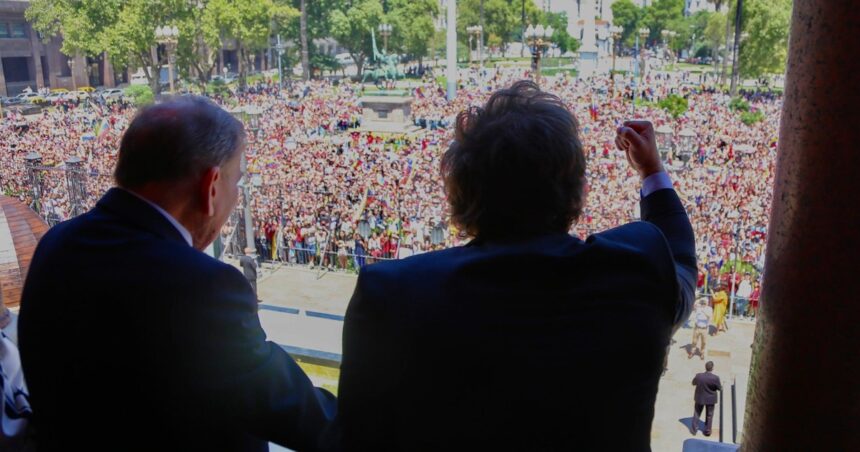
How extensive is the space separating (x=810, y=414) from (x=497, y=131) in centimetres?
78

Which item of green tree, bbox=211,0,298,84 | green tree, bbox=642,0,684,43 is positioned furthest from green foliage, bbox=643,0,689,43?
green tree, bbox=211,0,298,84

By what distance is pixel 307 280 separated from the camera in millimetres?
11969

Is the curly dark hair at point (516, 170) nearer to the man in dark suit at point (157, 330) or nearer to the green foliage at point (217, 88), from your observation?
the man in dark suit at point (157, 330)

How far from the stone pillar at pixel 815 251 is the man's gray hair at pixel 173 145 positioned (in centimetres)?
97

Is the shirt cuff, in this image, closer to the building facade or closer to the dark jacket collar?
the dark jacket collar

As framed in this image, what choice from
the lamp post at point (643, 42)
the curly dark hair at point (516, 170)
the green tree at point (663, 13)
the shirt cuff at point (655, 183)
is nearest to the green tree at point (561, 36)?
the green tree at point (663, 13)

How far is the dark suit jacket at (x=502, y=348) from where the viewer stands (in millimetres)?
1073

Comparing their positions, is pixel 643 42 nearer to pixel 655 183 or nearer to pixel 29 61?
pixel 29 61

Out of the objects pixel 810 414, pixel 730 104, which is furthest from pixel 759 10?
pixel 810 414

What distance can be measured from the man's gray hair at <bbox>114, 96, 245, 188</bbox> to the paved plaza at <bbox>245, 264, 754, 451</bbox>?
4.53 ft

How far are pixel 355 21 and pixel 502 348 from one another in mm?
48702

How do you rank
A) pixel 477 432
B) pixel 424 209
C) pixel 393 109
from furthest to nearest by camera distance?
pixel 393 109 < pixel 424 209 < pixel 477 432

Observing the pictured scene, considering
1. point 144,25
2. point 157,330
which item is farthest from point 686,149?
point 144,25

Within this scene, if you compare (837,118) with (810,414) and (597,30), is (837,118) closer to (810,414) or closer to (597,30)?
(810,414)
